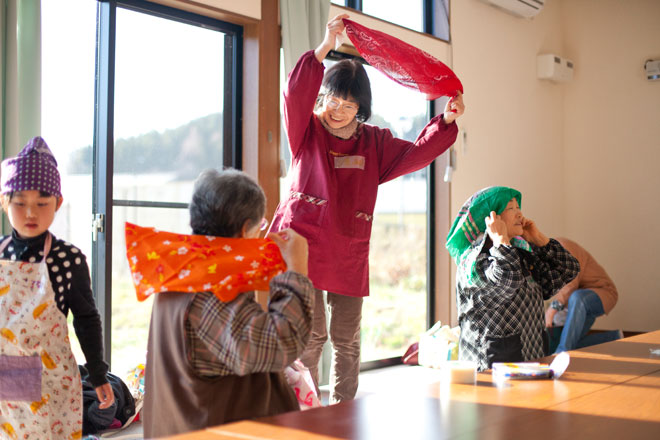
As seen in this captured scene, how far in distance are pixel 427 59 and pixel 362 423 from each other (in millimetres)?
1762

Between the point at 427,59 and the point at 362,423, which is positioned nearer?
the point at 362,423

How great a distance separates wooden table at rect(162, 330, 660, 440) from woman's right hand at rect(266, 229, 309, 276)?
0.32m

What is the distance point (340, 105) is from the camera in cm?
239

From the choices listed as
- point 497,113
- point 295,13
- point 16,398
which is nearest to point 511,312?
point 16,398

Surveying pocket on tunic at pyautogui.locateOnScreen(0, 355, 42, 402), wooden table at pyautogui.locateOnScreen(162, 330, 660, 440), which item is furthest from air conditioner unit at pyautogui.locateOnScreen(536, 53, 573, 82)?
pocket on tunic at pyautogui.locateOnScreen(0, 355, 42, 402)

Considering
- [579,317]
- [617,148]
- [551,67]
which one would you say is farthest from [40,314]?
[617,148]

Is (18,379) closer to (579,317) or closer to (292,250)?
(292,250)

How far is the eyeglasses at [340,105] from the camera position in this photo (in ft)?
7.82

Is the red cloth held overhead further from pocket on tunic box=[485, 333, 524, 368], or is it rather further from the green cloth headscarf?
pocket on tunic box=[485, 333, 524, 368]

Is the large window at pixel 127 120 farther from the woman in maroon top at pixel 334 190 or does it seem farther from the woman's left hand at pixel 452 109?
the woman's left hand at pixel 452 109

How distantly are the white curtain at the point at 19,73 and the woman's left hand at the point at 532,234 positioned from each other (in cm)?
207

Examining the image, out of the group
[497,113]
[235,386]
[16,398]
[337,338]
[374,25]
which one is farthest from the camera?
[497,113]

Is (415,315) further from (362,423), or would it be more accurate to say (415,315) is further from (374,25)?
(362,423)

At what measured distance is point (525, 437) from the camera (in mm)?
1162
